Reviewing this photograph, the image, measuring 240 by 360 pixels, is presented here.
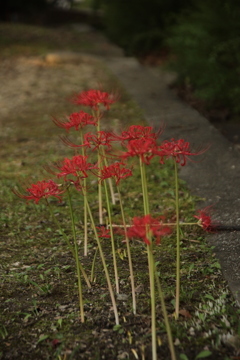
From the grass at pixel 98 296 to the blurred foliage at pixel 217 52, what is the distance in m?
2.55

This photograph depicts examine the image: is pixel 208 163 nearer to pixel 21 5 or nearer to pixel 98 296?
pixel 98 296

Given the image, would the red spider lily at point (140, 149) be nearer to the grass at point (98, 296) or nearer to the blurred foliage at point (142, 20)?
the grass at point (98, 296)

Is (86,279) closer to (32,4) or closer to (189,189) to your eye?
(189,189)

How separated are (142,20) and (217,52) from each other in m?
6.11

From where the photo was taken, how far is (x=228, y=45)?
6.50 meters

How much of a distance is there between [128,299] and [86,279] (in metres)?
0.27

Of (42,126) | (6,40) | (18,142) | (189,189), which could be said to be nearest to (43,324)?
(189,189)

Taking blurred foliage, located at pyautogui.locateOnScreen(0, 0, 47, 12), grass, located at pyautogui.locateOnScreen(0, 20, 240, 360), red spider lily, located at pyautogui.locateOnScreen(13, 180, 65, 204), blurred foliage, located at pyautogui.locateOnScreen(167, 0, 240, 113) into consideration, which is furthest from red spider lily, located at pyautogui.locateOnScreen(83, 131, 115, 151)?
blurred foliage, located at pyautogui.locateOnScreen(0, 0, 47, 12)

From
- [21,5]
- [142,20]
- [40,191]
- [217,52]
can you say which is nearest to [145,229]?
[40,191]

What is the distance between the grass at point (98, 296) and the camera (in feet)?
7.51

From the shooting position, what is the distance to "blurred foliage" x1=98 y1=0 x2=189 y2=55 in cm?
1148

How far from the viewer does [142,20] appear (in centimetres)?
1227

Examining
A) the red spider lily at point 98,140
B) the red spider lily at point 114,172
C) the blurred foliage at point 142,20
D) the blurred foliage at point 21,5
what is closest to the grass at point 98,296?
the red spider lily at point 114,172

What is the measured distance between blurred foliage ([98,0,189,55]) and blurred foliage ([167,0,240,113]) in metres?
4.44
